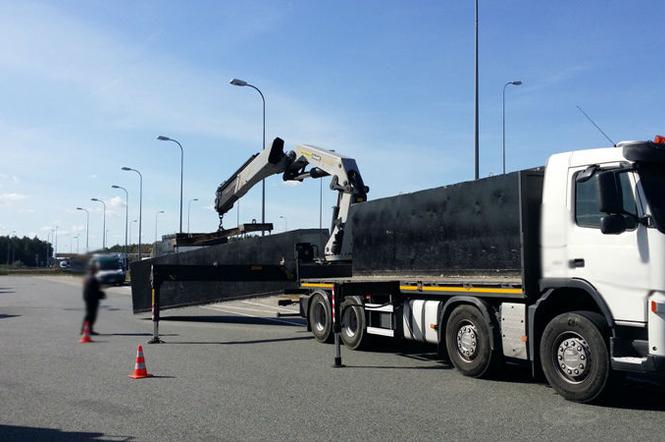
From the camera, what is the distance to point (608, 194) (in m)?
7.13

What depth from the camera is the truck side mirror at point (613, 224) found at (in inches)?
281

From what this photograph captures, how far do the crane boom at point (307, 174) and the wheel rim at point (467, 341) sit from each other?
508 cm

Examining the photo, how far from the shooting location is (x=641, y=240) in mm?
7059

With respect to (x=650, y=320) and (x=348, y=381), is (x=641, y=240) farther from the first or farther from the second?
(x=348, y=381)

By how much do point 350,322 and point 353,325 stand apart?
129 mm

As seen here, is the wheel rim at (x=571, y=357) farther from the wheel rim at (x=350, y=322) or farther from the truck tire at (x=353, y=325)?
the wheel rim at (x=350, y=322)

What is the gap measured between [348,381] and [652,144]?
486 centimetres

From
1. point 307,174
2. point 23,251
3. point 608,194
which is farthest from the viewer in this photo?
point 307,174

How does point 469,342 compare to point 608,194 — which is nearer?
point 608,194

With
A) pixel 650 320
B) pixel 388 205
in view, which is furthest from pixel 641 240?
pixel 388 205

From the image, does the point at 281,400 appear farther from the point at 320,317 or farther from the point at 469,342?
the point at 320,317

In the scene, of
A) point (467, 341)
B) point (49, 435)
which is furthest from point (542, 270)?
point (49, 435)

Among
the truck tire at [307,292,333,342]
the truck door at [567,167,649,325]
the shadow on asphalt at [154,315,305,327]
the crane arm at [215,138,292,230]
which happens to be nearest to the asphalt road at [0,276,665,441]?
the truck tire at [307,292,333,342]

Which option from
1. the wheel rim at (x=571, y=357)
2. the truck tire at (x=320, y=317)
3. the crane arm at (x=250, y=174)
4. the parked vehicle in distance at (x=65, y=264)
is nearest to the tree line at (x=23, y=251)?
the parked vehicle in distance at (x=65, y=264)
